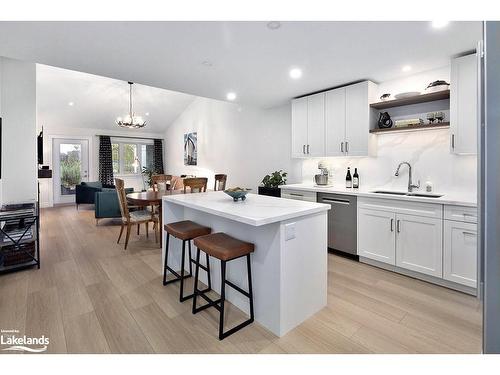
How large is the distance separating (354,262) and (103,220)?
5.26 m

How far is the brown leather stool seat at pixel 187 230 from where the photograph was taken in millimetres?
2352

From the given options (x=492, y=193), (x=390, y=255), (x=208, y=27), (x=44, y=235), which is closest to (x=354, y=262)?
(x=390, y=255)

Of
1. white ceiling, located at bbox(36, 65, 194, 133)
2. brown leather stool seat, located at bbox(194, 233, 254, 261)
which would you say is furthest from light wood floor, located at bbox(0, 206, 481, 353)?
white ceiling, located at bbox(36, 65, 194, 133)

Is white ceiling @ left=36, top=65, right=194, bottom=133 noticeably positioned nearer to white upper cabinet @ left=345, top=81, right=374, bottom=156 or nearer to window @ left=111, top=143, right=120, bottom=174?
window @ left=111, top=143, right=120, bottom=174

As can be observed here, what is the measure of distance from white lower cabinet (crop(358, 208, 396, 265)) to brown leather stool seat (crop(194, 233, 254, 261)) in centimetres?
→ 181

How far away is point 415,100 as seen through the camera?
309 centimetres

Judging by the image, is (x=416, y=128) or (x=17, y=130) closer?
(x=416, y=128)

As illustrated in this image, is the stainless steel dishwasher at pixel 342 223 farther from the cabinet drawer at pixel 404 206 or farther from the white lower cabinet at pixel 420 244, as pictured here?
the white lower cabinet at pixel 420 244

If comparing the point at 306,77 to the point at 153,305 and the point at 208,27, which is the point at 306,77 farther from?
the point at 153,305

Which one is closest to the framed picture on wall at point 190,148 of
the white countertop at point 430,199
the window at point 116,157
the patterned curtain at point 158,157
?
the patterned curtain at point 158,157

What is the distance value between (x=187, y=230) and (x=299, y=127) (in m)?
2.66

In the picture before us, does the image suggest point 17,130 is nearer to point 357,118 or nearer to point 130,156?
point 357,118

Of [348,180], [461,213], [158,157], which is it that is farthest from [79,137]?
[461,213]

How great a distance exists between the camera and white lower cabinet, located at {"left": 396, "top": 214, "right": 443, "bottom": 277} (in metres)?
2.63
